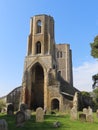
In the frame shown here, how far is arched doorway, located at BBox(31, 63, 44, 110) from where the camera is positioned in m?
47.5

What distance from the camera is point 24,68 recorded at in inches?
1891

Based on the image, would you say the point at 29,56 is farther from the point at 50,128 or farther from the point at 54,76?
the point at 50,128

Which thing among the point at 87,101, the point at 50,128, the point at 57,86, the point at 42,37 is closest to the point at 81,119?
the point at 50,128

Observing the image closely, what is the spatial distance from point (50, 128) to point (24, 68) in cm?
3095

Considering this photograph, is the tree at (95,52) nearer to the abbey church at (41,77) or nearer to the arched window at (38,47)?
the abbey church at (41,77)

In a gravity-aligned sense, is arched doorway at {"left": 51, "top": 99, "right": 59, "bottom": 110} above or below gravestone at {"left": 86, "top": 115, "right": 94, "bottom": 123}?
above

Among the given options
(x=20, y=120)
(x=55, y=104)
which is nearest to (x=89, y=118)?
(x=20, y=120)

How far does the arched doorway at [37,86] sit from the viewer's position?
Answer: 4747cm

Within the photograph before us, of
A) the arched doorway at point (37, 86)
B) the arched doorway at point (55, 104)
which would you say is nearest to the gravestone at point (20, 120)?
the arched doorway at point (55, 104)

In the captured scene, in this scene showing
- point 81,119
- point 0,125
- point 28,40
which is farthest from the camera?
point 28,40

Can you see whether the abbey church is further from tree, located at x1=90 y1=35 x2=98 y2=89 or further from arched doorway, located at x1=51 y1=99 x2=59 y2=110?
tree, located at x1=90 y1=35 x2=98 y2=89

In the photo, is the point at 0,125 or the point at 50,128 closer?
the point at 0,125

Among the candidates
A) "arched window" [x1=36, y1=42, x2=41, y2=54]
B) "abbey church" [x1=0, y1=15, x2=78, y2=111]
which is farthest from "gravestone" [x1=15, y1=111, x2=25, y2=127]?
"arched window" [x1=36, y1=42, x2=41, y2=54]

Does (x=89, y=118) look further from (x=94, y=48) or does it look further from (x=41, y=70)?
(x=41, y=70)
